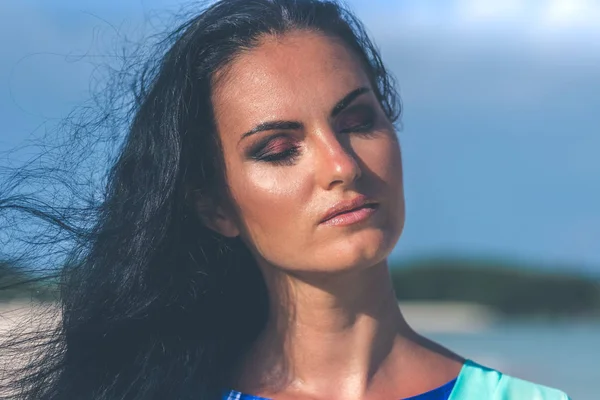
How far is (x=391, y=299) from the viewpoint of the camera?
8.98ft

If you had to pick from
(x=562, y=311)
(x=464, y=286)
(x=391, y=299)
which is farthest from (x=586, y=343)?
(x=391, y=299)

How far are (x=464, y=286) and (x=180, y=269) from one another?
25.3 metres

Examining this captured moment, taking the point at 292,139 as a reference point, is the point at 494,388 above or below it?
below

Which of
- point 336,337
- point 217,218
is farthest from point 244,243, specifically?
point 336,337

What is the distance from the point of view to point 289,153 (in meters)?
2.57

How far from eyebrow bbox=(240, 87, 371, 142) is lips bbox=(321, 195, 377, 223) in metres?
0.24

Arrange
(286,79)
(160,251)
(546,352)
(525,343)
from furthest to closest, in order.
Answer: (525,343), (546,352), (160,251), (286,79)

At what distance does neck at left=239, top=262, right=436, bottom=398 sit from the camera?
268cm

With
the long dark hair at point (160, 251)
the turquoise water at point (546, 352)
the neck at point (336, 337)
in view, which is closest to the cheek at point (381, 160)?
the neck at point (336, 337)

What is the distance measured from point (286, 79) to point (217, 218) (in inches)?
18.1

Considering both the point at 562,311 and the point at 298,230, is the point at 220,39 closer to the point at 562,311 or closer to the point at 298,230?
the point at 298,230

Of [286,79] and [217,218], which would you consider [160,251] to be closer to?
[217,218]

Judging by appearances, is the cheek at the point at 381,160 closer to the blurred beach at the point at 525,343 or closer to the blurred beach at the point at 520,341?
the blurred beach at the point at 520,341

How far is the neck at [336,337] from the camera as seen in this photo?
2680mm
